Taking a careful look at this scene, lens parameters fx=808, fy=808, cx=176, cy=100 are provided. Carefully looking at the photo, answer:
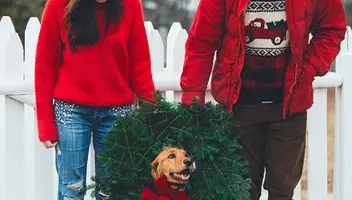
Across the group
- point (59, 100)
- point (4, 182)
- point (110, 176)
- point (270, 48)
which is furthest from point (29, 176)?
point (270, 48)

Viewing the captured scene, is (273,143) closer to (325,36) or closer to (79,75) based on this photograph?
(325,36)

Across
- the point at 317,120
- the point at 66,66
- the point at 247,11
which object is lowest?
the point at 317,120

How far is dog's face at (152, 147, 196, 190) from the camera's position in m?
3.16

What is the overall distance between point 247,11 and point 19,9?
6.25m

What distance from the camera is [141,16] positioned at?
3.65 m

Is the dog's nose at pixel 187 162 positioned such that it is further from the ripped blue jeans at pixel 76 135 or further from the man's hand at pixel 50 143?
the man's hand at pixel 50 143

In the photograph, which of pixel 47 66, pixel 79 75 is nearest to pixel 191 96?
pixel 79 75

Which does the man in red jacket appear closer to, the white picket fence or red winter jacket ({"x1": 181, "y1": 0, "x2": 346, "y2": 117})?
red winter jacket ({"x1": 181, "y1": 0, "x2": 346, "y2": 117})

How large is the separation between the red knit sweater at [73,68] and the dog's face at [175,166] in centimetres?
47

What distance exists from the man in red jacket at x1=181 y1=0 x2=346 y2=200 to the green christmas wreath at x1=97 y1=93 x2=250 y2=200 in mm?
268

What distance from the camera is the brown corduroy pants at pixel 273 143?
12.2 ft

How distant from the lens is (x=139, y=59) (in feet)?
12.0

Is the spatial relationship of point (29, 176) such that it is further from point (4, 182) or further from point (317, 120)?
point (317, 120)

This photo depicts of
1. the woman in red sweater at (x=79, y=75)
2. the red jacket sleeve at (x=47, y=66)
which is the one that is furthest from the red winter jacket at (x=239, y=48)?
the red jacket sleeve at (x=47, y=66)
